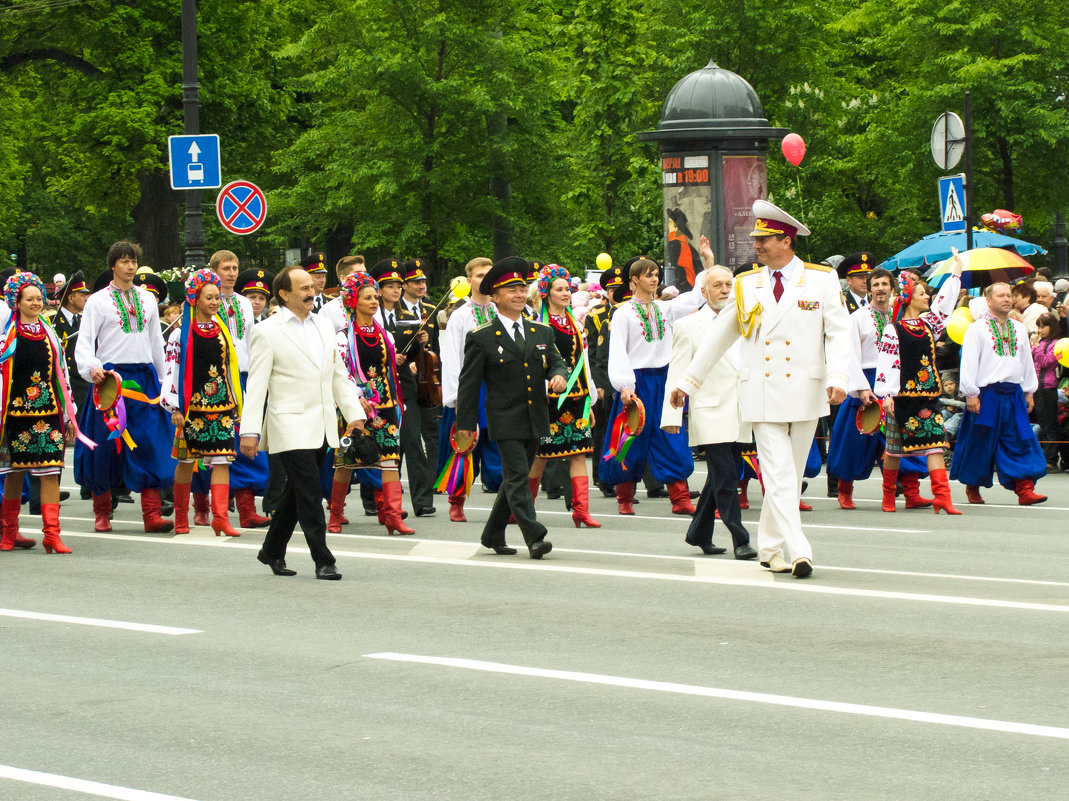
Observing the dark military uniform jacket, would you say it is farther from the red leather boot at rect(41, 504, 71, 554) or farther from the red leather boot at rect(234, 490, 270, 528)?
the red leather boot at rect(41, 504, 71, 554)

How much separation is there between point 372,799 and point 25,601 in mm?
5098

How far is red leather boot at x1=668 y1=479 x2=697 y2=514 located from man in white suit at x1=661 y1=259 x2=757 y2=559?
1636 mm

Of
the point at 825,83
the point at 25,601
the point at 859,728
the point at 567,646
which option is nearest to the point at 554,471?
the point at 25,601

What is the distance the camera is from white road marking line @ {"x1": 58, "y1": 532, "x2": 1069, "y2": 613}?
957 cm

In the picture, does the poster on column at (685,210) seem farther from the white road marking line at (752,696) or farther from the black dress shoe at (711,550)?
the white road marking line at (752,696)

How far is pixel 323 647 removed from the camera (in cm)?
847

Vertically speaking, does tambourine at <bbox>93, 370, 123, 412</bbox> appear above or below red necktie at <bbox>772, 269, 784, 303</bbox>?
below

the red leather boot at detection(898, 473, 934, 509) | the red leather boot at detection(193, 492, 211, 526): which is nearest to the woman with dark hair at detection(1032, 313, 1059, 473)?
the red leather boot at detection(898, 473, 934, 509)

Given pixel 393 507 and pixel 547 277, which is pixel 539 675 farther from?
pixel 547 277

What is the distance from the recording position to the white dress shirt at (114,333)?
13.6 meters

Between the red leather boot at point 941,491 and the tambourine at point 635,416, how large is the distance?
246cm

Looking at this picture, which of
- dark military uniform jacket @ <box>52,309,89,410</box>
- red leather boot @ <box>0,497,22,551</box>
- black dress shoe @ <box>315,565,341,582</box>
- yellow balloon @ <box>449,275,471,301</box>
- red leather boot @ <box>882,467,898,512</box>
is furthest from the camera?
dark military uniform jacket @ <box>52,309,89,410</box>

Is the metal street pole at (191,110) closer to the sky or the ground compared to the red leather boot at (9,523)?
closer to the sky

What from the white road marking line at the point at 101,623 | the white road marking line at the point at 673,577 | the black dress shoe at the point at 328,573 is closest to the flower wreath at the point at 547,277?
the white road marking line at the point at 673,577
